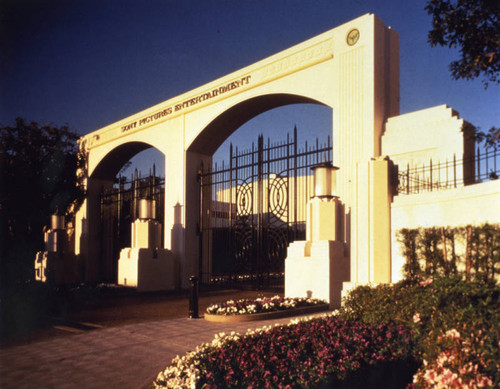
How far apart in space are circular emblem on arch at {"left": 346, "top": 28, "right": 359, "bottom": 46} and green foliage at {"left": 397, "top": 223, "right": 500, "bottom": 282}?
5535 millimetres

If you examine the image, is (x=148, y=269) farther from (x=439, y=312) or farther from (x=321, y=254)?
(x=439, y=312)

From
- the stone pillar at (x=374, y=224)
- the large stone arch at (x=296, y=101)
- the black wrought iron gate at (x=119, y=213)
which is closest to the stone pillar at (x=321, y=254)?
the large stone arch at (x=296, y=101)

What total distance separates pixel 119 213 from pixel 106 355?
13.3 meters

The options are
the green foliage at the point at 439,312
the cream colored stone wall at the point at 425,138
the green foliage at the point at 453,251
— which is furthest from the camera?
the cream colored stone wall at the point at 425,138

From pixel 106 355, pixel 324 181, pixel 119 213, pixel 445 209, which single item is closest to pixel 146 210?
pixel 119 213

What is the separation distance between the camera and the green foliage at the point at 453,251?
6863 mm

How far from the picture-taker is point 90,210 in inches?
810

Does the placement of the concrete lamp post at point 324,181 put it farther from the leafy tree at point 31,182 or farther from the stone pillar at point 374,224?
the leafy tree at point 31,182

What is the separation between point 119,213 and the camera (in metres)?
19.1

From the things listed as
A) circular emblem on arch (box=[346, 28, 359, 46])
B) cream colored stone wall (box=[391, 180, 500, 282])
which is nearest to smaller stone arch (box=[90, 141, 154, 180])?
circular emblem on arch (box=[346, 28, 359, 46])

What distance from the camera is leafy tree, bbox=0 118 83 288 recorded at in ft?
58.3

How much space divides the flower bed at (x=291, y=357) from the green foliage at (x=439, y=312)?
0.84 feet

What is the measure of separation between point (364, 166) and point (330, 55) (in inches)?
179

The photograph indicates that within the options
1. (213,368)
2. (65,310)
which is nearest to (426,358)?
(213,368)
